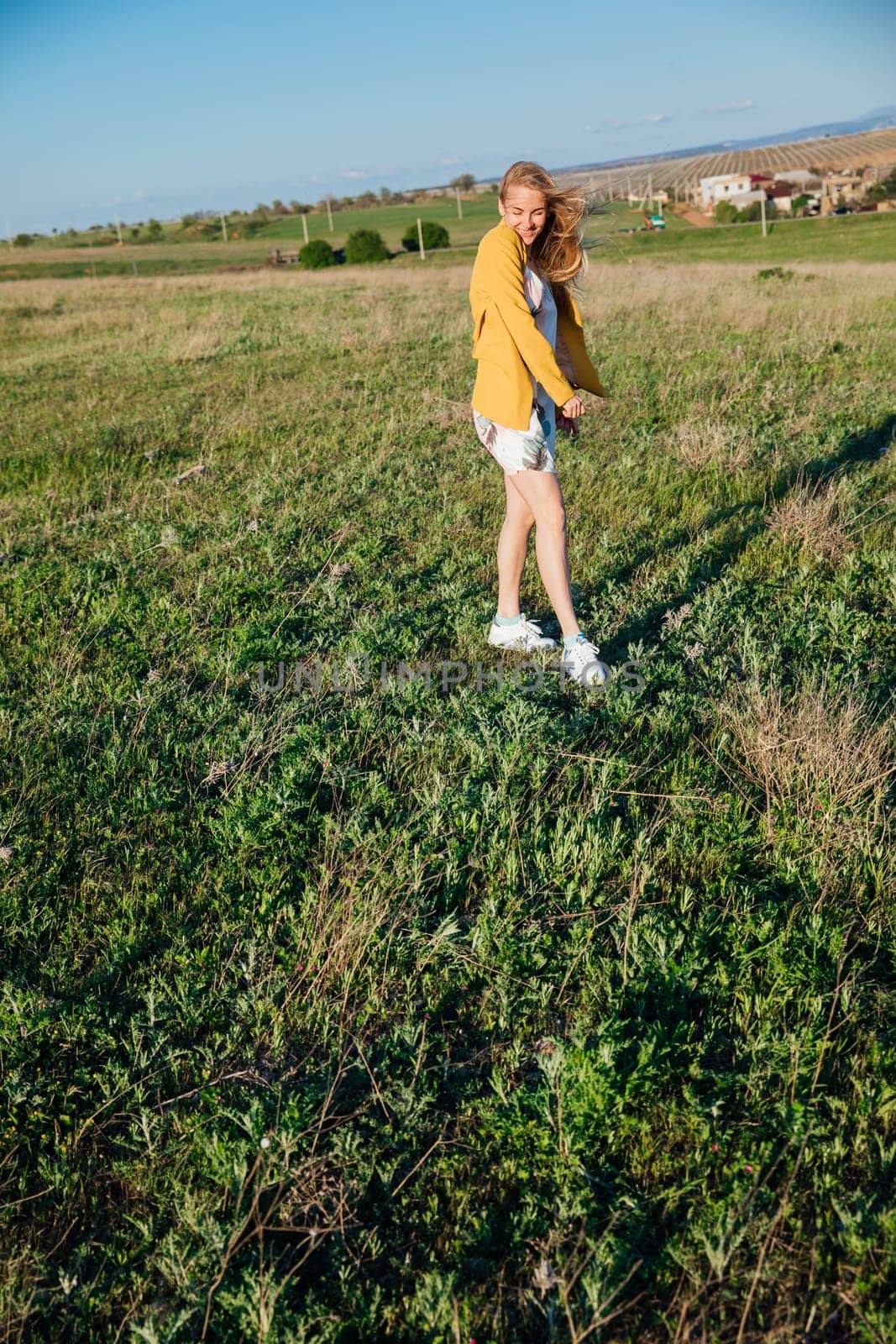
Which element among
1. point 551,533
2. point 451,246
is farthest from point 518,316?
point 451,246

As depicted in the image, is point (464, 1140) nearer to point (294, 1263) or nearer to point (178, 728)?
point (294, 1263)

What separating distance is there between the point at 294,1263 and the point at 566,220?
4.33 m

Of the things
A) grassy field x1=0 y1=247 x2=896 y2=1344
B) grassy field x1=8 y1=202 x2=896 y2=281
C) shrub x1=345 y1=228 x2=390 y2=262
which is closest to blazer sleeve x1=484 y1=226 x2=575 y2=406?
grassy field x1=0 y1=247 x2=896 y2=1344

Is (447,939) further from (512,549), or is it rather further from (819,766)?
(512,549)

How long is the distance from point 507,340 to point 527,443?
1.61ft

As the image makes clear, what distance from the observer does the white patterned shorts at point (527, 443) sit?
440cm

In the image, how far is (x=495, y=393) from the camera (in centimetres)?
432

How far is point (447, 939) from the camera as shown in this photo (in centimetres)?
288

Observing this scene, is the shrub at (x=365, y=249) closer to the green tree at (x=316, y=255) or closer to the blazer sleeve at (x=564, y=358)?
the green tree at (x=316, y=255)

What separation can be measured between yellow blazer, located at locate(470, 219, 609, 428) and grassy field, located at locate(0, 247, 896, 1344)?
1.35 meters

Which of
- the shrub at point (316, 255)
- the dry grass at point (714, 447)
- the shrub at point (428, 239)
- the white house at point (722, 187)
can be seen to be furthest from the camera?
the white house at point (722, 187)

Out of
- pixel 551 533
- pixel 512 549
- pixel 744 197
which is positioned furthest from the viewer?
pixel 744 197

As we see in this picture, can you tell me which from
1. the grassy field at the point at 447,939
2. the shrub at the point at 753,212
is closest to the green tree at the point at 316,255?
the shrub at the point at 753,212

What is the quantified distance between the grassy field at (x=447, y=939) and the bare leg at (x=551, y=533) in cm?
40
